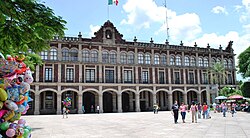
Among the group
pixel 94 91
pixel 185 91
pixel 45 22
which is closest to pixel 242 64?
pixel 185 91

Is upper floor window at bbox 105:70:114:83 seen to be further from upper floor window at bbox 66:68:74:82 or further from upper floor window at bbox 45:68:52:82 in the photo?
upper floor window at bbox 45:68:52:82

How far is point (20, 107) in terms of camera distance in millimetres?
5359

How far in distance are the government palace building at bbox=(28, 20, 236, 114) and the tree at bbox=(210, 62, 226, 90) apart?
2.56 ft

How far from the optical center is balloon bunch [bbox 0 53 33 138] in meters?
4.97

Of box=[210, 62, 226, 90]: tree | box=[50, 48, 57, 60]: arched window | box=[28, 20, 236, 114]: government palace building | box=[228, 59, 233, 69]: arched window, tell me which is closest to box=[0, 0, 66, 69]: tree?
box=[28, 20, 236, 114]: government palace building

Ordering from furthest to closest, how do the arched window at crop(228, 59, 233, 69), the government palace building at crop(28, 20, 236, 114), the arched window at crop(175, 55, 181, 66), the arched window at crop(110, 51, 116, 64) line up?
the arched window at crop(228, 59, 233, 69), the arched window at crop(175, 55, 181, 66), the arched window at crop(110, 51, 116, 64), the government palace building at crop(28, 20, 236, 114)

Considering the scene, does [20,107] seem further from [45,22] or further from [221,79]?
[221,79]

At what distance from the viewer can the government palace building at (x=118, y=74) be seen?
129 feet

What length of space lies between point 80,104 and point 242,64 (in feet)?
106

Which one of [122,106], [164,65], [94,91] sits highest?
[164,65]

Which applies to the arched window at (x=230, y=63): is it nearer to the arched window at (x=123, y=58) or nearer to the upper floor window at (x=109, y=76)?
the arched window at (x=123, y=58)

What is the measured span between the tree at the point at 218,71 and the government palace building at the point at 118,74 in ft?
2.56

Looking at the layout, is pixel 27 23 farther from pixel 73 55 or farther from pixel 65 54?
pixel 73 55

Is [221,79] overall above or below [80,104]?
above
